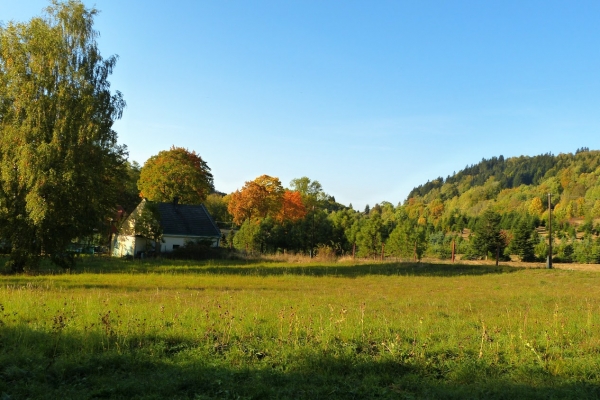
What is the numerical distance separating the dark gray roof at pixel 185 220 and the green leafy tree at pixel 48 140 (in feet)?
75.7

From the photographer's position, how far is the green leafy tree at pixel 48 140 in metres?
22.5

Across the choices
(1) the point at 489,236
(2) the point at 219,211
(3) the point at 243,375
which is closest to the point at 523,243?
(1) the point at 489,236

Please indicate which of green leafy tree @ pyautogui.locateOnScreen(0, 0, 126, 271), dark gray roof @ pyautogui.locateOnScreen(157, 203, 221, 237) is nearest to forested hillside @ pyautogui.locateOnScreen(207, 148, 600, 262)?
dark gray roof @ pyautogui.locateOnScreen(157, 203, 221, 237)

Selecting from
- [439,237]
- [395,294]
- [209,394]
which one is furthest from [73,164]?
[439,237]

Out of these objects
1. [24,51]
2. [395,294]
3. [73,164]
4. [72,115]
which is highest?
[24,51]

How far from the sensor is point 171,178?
5697 centimetres

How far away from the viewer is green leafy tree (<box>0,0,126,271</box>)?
22.5 metres

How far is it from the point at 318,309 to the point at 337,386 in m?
6.03

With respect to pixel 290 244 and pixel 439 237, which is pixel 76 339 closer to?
pixel 290 244

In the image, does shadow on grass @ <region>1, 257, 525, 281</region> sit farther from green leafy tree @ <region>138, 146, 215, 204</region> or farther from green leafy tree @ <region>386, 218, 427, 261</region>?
green leafy tree @ <region>138, 146, 215, 204</region>

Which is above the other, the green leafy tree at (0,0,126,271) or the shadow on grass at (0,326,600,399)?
the green leafy tree at (0,0,126,271)

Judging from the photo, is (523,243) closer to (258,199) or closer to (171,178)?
(258,199)

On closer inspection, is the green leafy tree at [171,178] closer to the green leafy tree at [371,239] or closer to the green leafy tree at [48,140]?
the green leafy tree at [371,239]

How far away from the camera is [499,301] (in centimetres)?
1620
